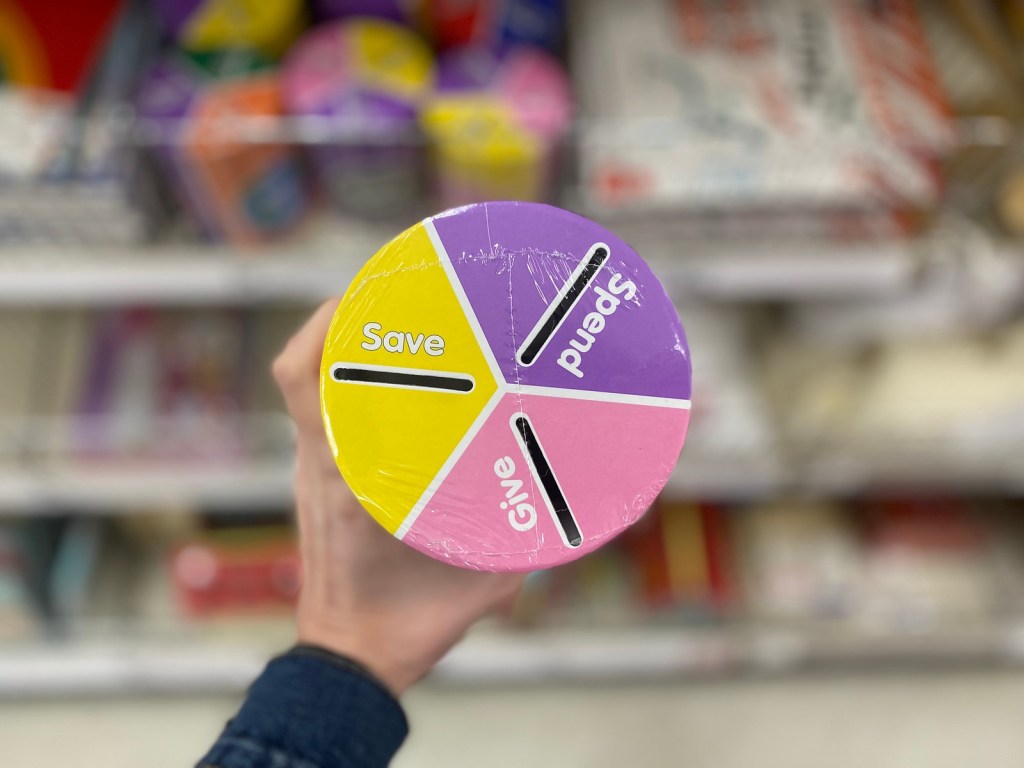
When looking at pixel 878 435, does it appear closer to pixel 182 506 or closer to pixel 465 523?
pixel 465 523

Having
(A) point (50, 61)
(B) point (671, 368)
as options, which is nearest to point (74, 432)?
(A) point (50, 61)

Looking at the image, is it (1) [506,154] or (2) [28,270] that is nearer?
(1) [506,154]

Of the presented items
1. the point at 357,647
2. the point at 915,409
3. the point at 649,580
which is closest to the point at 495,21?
the point at 357,647

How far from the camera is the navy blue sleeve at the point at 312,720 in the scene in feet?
1.69

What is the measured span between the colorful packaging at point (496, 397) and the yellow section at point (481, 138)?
0.38m

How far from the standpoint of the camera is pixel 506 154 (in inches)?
33.2

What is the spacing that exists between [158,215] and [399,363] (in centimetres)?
65

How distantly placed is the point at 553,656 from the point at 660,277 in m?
0.77

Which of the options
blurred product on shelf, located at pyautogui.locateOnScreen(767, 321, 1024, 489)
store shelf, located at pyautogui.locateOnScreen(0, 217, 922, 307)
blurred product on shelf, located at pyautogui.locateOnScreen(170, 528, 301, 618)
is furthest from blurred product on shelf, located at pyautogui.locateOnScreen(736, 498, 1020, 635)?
blurred product on shelf, located at pyautogui.locateOnScreen(170, 528, 301, 618)

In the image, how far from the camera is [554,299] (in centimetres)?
48

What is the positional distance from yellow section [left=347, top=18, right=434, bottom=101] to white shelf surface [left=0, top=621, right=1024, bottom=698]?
2.99 ft

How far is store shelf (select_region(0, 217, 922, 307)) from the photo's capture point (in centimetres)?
95

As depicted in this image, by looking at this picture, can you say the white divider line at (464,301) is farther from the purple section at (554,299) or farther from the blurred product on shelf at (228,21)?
the blurred product on shelf at (228,21)

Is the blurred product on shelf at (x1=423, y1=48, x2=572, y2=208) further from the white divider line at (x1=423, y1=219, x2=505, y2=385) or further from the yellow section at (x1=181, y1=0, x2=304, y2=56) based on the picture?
the white divider line at (x1=423, y1=219, x2=505, y2=385)
